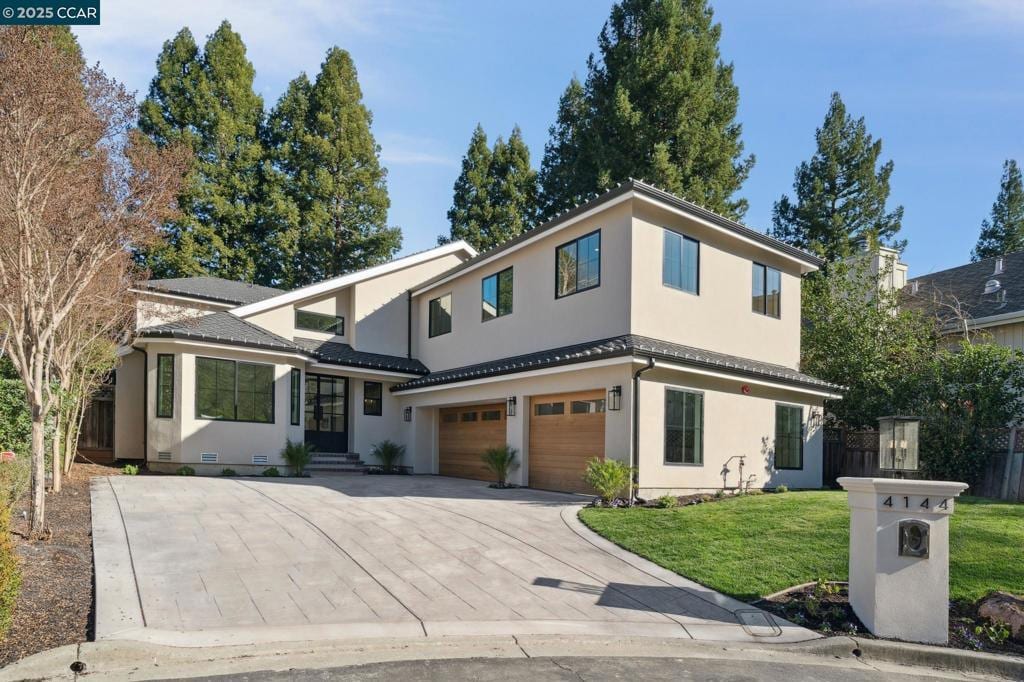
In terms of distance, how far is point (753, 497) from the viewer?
42.7ft

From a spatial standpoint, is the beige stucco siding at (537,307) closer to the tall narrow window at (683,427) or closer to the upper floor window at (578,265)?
the upper floor window at (578,265)

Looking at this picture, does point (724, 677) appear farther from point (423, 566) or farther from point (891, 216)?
point (891, 216)

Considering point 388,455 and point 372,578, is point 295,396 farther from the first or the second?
point 372,578

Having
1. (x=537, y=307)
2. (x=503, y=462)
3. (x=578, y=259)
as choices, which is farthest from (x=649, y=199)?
(x=503, y=462)

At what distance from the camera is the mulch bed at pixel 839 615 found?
6.19 m

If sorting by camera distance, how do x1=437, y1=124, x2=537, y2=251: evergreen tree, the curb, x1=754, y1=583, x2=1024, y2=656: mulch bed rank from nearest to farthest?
the curb
x1=754, y1=583, x2=1024, y2=656: mulch bed
x1=437, y1=124, x2=537, y2=251: evergreen tree

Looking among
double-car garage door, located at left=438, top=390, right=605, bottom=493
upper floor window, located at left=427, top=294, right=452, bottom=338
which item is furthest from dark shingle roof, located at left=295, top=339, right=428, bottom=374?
double-car garage door, located at left=438, top=390, right=605, bottom=493

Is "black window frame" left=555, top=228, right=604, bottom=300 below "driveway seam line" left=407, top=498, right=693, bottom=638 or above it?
above

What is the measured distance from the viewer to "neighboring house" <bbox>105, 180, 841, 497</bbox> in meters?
13.4

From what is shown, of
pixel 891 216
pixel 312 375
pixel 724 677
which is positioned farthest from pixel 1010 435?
pixel 891 216

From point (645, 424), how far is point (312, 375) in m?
10.8

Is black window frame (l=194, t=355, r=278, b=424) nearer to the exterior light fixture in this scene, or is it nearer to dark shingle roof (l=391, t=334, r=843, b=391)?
dark shingle roof (l=391, t=334, r=843, b=391)

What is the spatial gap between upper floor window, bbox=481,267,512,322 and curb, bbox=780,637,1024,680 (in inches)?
466

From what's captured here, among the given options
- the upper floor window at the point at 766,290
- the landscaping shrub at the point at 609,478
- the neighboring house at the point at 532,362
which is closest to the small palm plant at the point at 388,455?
Result: the neighboring house at the point at 532,362
